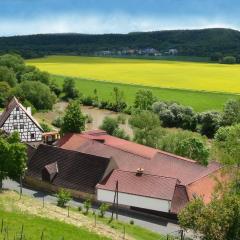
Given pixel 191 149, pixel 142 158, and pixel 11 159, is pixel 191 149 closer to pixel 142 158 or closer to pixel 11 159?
pixel 142 158

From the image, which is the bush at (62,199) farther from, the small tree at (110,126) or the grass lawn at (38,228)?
the small tree at (110,126)

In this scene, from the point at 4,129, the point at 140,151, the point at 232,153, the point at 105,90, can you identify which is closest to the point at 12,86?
the point at 105,90

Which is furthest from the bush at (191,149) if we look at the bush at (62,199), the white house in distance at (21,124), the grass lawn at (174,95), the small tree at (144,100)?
the small tree at (144,100)

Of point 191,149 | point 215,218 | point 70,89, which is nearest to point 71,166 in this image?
point 191,149

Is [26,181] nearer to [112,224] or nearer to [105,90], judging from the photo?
[112,224]

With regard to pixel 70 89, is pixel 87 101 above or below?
below

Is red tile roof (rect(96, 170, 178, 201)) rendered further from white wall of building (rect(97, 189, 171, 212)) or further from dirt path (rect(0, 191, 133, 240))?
dirt path (rect(0, 191, 133, 240))
